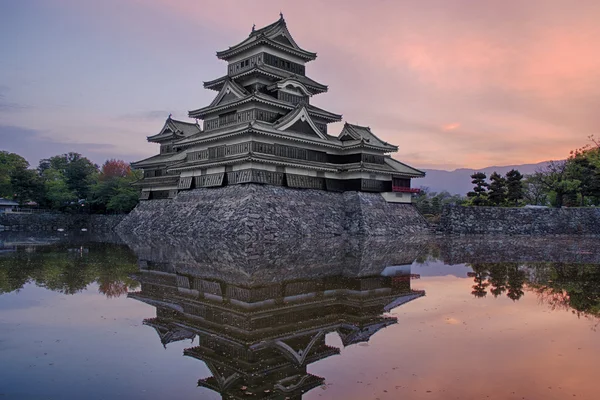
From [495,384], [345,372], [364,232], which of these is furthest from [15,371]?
[364,232]

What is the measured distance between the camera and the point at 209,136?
33.4 metres

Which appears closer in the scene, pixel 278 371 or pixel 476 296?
pixel 278 371

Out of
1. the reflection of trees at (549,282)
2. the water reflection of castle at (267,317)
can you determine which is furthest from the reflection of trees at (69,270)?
the reflection of trees at (549,282)

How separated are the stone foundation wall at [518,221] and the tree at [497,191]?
6.74m

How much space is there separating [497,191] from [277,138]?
27856 millimetres

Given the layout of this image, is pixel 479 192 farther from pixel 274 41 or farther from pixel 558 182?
pixel 274 41

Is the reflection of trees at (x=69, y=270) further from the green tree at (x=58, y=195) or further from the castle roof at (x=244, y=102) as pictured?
the green tree at (x=58, y=195)

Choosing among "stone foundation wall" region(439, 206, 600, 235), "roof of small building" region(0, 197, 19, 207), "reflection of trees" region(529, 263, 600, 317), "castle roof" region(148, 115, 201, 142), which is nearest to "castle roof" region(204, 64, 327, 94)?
"castle roof" region(148, 115, 201, 142)

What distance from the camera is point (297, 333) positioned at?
785 centimetres

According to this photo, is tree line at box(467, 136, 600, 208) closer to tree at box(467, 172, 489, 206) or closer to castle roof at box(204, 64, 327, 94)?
tree at box(467, 172, 489, 206)

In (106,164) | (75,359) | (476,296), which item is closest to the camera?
(75,359)

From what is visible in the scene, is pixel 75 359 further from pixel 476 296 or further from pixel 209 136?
pixel 209 136

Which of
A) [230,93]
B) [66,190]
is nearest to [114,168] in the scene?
[66,190]

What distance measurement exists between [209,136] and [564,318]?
2849 centimetres
